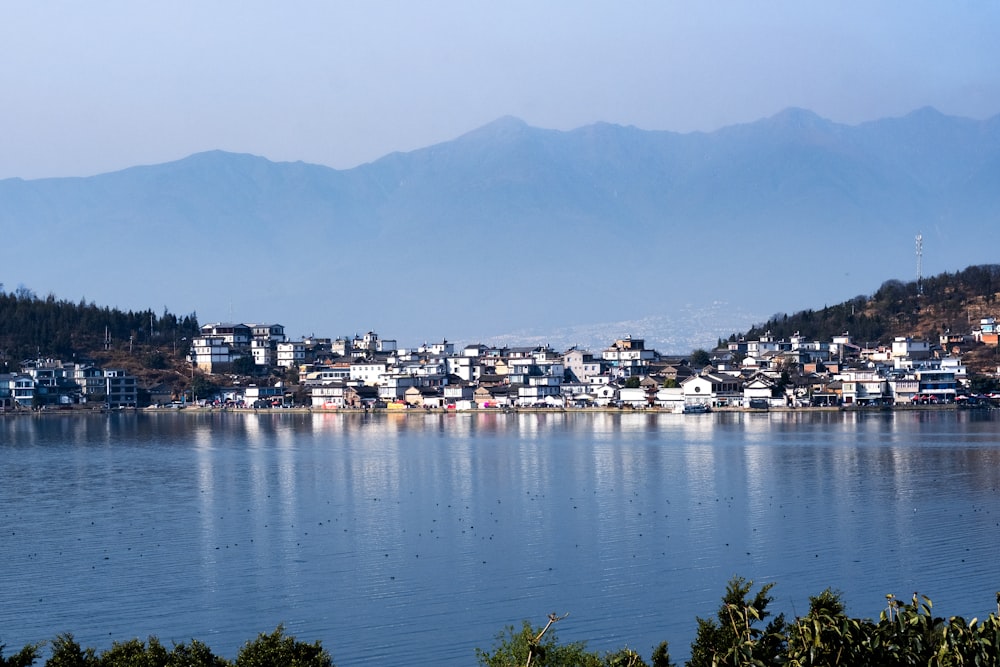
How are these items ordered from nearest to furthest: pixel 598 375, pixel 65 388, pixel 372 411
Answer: pixel 372 411, pixel 65 388, pixel 598 375

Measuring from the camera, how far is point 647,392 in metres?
59.5

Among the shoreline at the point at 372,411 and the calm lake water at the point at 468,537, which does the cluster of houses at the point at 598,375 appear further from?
the calm lake water at the point at 468,537

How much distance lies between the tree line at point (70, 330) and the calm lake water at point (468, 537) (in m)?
33.0

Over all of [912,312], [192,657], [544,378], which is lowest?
[192,657]

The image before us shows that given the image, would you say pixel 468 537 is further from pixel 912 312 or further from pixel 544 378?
pixel 912 312

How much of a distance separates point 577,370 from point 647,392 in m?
Result: 6.52

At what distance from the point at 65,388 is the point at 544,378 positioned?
75.7 ft

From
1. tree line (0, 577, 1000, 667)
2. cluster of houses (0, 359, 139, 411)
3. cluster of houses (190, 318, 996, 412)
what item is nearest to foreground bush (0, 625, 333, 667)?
tree line (0, 577, 1000, 667)

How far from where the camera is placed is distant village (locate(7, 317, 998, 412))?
57188 millimetres

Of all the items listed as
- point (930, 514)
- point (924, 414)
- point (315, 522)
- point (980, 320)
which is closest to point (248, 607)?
point (315, 522)

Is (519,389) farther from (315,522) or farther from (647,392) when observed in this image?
(315,522)

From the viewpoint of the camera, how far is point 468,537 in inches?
778

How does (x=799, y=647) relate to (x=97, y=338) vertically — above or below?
below

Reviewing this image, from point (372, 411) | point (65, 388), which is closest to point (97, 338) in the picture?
point (65, 388)
